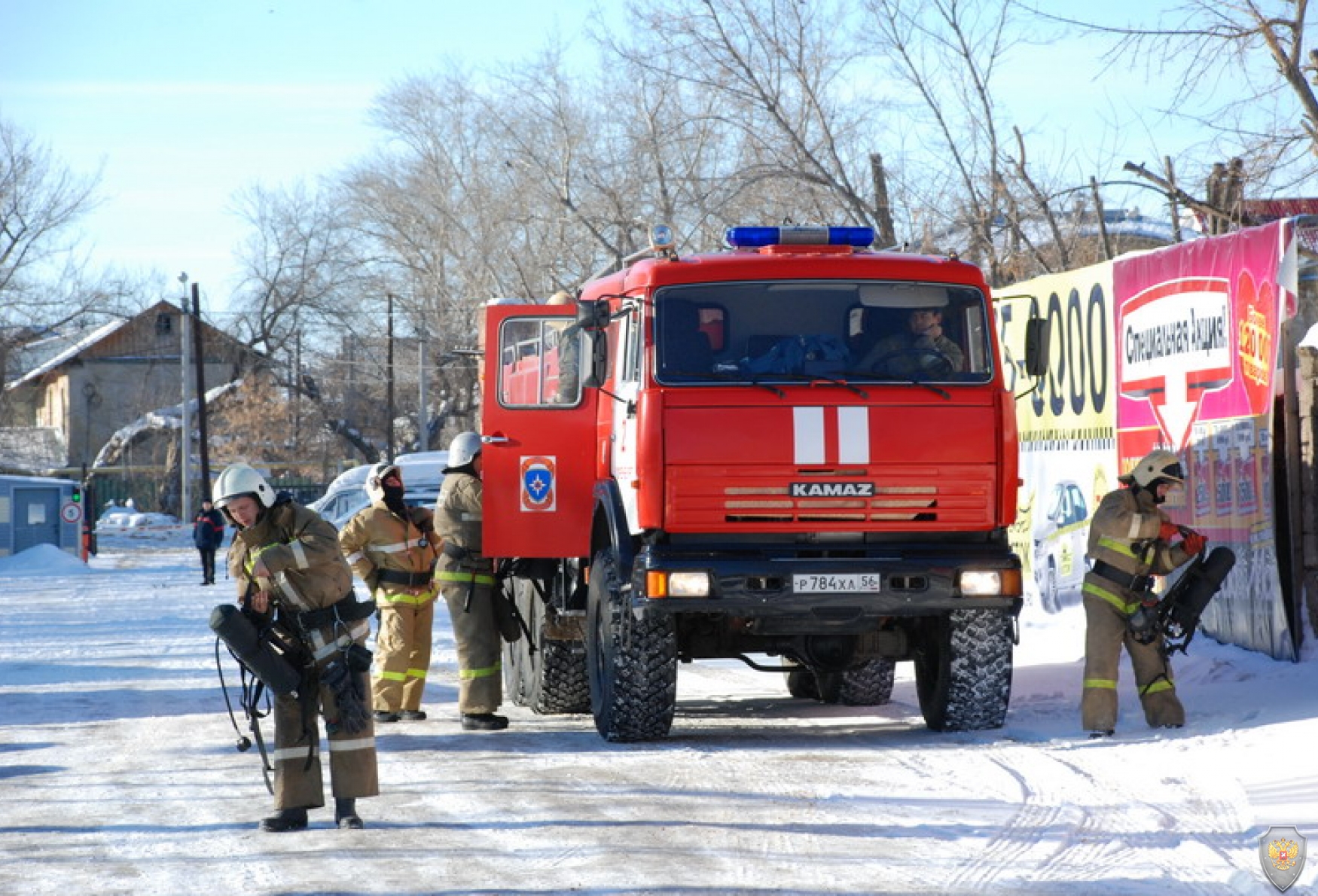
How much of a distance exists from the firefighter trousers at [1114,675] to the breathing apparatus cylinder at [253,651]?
4694 mm

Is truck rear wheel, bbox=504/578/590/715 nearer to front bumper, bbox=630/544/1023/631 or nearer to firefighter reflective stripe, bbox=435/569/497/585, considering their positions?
firefighter reflective stripe, bbox=435/569/497/585

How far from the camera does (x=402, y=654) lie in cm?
1204

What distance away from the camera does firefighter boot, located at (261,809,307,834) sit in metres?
7.82

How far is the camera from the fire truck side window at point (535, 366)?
11797 millimetres

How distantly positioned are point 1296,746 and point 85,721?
26.7 ft

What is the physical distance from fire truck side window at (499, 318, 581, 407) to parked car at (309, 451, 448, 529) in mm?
22622

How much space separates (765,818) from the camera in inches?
308

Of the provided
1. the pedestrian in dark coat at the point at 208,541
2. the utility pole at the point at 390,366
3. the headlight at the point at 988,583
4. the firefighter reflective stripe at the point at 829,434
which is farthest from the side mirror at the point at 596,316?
the utility pole at the point at 390,366

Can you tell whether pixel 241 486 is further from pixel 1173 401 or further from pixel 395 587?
pixel 1173 401

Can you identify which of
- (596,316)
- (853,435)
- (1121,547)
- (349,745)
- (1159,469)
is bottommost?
(349,745)

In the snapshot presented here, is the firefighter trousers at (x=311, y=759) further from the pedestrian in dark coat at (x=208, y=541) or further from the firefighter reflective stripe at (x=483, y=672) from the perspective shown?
the pedestrian in dark coat at (x=208, y=541)

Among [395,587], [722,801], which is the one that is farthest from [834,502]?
[395,587]

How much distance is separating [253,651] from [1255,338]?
670cm

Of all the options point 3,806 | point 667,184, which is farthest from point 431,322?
point 3,806
